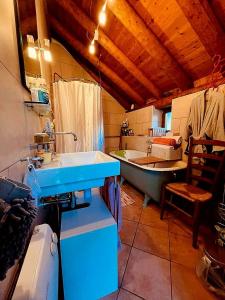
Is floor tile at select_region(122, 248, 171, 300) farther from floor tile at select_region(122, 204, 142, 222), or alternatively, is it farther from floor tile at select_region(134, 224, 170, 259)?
floor tile at select_region(122, 204, 142, 222)

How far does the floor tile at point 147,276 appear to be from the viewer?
3.40 feet

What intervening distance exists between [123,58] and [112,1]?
2.63 feet

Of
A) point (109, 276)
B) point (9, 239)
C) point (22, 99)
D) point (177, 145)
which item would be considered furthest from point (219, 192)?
point (22, 99)

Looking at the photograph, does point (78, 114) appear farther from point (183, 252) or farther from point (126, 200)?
point (183, 252)

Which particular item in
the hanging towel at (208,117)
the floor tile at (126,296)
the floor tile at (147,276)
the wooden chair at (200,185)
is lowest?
the floor tile at (126,296)

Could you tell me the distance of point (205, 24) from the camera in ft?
4.64

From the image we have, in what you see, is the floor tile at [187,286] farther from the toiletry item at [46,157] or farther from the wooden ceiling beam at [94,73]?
the wooden ceiling beam at [94,73]

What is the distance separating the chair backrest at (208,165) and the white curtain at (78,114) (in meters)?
1.64

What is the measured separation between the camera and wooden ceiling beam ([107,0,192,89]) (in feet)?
5.64

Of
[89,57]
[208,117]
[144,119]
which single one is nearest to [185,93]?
Result: [208,117]

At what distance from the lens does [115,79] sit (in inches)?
121

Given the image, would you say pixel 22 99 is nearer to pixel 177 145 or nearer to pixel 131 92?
pixel 177 145

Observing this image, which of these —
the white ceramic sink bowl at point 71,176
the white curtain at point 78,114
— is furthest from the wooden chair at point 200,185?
the white curtain at point 78,114

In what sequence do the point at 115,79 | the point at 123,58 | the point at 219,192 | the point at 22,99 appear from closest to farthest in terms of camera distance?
the point at 22,99
the point at 219,192
the point at 123,58
the point at 115,79
